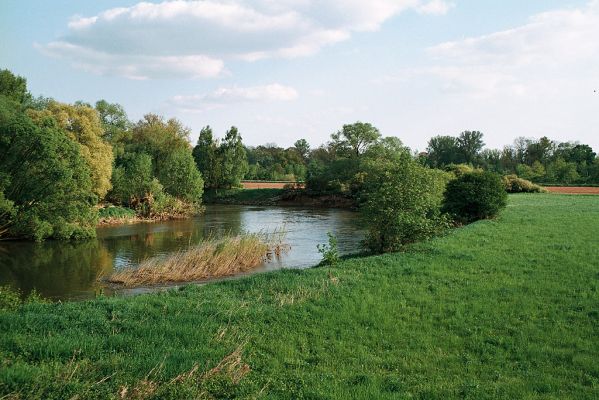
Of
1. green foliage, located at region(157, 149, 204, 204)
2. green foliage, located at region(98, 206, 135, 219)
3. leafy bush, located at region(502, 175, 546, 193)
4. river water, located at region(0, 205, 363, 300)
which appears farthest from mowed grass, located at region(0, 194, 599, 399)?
leafy bush, located at region(502, 175, 546, 193)

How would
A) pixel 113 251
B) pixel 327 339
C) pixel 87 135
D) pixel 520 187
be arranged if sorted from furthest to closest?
pixel 520 187 → pixel 87 135 → pixel 113 251 → pixel 327 339

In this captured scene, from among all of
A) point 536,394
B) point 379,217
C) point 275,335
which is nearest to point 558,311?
point 536,394

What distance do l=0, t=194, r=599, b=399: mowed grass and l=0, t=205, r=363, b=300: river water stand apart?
8.44 m

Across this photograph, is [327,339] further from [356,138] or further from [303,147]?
[303,147]

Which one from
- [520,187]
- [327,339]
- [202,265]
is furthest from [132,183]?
[520,187]

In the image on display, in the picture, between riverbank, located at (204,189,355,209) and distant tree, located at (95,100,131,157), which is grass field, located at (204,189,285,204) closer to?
riverbank, located at (204,189,355,209)

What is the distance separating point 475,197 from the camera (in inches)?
1185

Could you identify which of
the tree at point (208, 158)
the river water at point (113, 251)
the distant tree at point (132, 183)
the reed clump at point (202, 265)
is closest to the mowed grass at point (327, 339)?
the reed clump at point (202, 265)

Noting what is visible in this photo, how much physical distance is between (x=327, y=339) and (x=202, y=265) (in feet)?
39.4

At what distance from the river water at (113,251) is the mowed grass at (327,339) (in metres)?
8.44

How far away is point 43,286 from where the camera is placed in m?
18.7

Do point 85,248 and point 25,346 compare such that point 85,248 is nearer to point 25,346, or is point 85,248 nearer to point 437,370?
point 25,346

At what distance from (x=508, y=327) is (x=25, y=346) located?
854cm

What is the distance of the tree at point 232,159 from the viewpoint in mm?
75062
